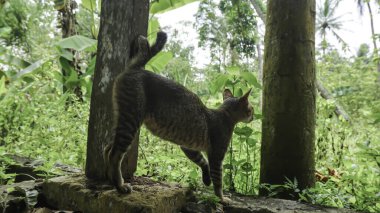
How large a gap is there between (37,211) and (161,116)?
45.2 inches

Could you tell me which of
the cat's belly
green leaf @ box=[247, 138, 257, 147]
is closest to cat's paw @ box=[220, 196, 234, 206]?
the cat's belly

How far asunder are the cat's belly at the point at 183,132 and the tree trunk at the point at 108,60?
1.13 ft

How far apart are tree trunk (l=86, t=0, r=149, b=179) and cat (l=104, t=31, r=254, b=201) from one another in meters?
0.11

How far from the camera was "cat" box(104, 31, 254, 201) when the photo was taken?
250cm

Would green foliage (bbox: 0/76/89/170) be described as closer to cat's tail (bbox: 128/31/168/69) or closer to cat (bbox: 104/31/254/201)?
cat (bbox: 104/31/254/201)

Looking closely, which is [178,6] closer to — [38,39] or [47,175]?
[47,175]

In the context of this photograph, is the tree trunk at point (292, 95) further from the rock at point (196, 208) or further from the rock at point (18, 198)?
the rock at point (18, 198)

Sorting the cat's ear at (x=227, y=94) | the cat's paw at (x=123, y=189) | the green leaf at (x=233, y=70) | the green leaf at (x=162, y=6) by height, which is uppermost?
the green leaf at (x=162, y=6)

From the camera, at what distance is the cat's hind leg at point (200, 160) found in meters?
3.24

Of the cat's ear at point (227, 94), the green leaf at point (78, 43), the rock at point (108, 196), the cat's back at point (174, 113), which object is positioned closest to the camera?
the rock at point (108, 196)

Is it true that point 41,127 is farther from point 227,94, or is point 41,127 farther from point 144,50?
point 144,50

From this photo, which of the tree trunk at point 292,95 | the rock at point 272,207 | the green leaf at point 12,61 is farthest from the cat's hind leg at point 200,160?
the green leaf at point 12,61

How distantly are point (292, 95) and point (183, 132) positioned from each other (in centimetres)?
107

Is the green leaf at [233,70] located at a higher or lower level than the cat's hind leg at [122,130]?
higher
